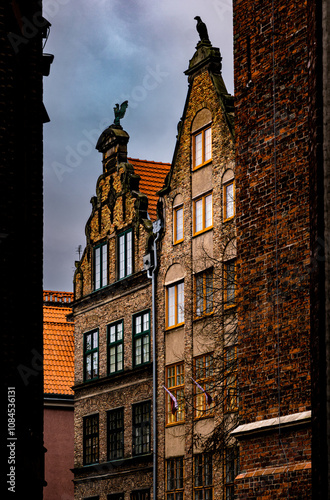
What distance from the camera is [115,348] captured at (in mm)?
39031

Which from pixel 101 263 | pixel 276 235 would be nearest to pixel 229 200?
pixel 101 263

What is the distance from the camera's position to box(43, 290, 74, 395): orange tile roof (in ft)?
148

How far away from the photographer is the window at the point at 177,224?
35.5m

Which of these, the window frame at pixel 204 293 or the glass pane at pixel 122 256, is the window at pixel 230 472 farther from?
the glass pane at pixel 122 256

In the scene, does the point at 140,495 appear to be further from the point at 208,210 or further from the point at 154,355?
the point at 208,210

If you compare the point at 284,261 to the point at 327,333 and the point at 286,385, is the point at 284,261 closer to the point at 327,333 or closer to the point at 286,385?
the point at 286,385

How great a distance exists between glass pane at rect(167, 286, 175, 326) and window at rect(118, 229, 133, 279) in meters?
3.06

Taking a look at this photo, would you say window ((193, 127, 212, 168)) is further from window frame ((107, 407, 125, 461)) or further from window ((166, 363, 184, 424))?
window frame ((107, 407, 125, 461))

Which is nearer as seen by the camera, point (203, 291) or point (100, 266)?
point (203, 291)

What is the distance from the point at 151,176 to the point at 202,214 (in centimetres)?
793

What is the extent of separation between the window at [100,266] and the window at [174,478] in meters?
8.17

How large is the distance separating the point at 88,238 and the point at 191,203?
792cm

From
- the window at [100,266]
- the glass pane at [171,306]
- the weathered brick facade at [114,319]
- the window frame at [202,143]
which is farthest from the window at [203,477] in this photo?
the window at [100,266]

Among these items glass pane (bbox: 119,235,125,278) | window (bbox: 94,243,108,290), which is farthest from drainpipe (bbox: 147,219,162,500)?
window (bbox: 94,243,108,290)
